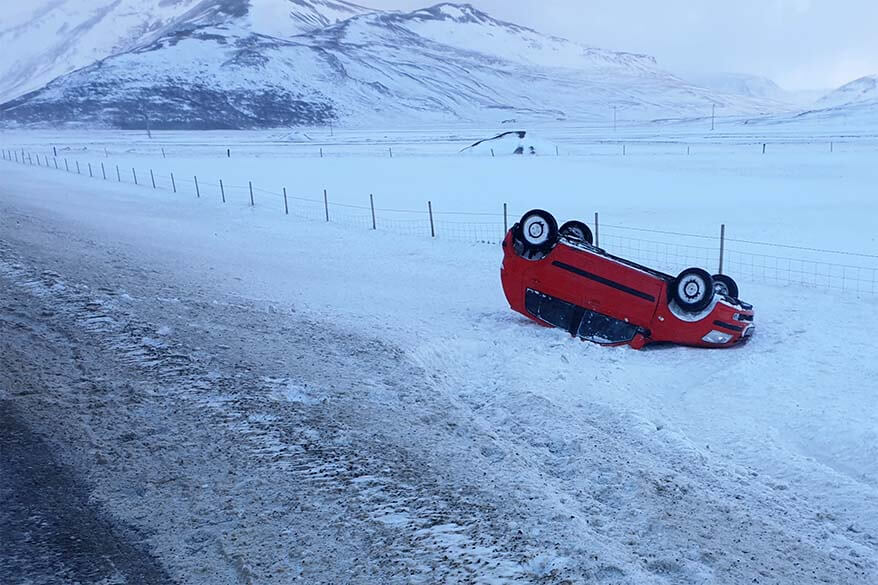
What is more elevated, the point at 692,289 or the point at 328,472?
the point at 692,289

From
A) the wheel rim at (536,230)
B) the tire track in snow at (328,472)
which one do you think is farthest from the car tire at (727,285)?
the tire track in snow at (328,472)

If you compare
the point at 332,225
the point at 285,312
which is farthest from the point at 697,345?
the point at 332,225

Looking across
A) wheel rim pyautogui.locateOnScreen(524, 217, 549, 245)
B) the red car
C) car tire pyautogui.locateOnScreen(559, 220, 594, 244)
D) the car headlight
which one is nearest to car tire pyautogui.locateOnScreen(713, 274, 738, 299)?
the red car

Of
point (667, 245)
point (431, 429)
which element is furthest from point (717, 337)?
point (667, 245)

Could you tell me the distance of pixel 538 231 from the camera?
8.73m

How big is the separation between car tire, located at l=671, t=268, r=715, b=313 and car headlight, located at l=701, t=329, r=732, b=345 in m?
0.33

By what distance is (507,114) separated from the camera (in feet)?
591

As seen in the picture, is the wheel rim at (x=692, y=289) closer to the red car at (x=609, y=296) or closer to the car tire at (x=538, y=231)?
the red car at (x=609, y=296)

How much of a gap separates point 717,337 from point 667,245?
8.02 metres

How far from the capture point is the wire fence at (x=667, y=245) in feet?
40.2

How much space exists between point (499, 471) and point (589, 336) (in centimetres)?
386

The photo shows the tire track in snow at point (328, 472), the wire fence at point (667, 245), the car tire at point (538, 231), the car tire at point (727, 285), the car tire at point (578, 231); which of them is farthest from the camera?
the wire fence at point (667, 245)

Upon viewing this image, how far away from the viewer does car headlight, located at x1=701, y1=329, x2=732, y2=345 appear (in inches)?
316

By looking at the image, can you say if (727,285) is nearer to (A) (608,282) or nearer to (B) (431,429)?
(A) (608,282)
